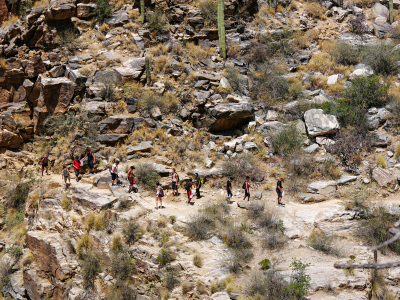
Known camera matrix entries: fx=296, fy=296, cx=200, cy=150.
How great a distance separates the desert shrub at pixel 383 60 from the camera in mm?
18641

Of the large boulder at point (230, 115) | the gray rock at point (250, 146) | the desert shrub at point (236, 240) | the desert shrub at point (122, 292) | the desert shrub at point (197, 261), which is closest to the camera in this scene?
the desert shrub at point (197, 261)

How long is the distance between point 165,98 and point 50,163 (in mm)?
7389

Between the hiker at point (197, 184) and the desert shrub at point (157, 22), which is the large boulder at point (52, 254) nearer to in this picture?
the hiker at point (197, 184)

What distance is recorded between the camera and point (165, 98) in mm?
17844

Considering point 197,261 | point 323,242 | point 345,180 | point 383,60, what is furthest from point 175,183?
Answer: point 383,60

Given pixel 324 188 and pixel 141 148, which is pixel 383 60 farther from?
pixel 141 148

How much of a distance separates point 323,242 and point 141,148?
9.51 m

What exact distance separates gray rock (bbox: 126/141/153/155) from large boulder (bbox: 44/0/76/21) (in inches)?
480

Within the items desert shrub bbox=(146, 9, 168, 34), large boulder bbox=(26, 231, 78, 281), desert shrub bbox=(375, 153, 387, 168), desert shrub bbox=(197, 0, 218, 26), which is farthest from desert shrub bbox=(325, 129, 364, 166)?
desert shrub bbox=(146, 9, 168, 34)

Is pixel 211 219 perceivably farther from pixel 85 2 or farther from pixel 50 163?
pixel 85 2

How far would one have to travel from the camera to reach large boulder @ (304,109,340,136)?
15570 mm

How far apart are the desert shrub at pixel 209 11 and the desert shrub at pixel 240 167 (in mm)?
12768

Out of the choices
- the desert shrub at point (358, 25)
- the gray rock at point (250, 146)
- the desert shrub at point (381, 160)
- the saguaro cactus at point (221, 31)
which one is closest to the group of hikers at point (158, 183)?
the gray rock at point (250, 146)

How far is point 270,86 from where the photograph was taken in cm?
1930
